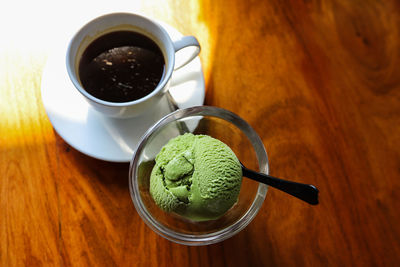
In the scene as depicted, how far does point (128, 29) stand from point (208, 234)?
1.47 feet

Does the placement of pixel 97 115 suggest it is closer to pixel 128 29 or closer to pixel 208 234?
pixel 128 29

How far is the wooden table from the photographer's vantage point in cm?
75

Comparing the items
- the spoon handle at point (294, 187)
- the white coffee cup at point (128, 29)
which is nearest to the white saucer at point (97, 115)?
the white coffee cup at point (128, 29)

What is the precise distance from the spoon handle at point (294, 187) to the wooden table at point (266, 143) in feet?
0.44

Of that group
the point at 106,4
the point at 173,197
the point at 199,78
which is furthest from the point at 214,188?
the point at 106,4

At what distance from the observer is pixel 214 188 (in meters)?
0.65

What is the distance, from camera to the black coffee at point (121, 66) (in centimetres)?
73

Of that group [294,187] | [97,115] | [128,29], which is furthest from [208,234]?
[128,29]

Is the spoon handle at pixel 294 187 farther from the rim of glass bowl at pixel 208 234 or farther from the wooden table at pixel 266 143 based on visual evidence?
the wooden table at pixel 266 143

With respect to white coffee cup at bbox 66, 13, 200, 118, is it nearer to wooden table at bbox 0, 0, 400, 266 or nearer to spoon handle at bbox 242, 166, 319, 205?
wooden table at bbox 0, 0, 400, 266

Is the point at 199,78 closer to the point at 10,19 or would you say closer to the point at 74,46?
the point at 74,46

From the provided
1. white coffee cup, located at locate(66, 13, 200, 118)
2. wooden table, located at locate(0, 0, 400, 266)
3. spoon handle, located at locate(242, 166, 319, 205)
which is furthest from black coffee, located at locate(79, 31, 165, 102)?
spoon handle, located at locate(242, 166, 319, 205)

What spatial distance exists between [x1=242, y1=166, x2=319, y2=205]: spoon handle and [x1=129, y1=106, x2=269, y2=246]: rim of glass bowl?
2cm

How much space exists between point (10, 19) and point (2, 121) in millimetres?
233
